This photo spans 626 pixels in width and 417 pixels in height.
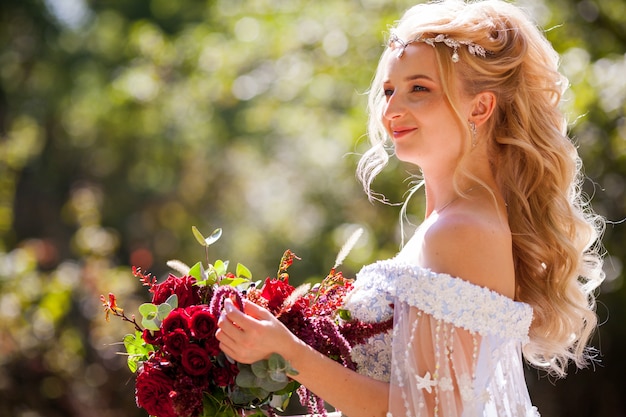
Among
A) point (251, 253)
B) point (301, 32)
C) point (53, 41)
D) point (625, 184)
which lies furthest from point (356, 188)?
point (53, 41)

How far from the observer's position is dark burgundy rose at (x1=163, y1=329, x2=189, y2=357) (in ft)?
7.80

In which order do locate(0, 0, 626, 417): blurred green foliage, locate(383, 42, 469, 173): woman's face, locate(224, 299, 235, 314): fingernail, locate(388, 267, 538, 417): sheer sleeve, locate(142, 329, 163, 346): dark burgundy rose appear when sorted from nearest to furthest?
locate(224, 299, 235, 314): fingernail < locate(388, 267, 538, 417): sheer sleeve < locate(142, 329, 163, 346): dark burgundy rose < locate(383, 42, 469, 173): woman's face < locate(0, 0, 626, 417): blurred green foliage

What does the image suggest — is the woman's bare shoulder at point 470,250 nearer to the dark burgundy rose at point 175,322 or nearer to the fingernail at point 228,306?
the fingernail at point 228,306

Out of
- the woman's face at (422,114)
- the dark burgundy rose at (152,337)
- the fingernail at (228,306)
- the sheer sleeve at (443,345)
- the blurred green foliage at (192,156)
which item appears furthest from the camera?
the blurred green foliage at (192,156)

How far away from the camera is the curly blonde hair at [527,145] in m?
2.64

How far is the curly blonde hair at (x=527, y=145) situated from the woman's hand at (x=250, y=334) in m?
0.78

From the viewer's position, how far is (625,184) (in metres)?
6.48

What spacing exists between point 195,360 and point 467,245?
0.84 metres

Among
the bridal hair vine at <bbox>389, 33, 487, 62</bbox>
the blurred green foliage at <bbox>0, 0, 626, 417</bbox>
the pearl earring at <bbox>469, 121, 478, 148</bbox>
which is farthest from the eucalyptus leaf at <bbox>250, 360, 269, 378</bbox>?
the blurred green foliage at <bbox>0, 0, 626, 417</bbox>

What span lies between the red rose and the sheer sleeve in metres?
0.34

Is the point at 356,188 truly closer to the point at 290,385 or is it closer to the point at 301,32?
the point at 301,32

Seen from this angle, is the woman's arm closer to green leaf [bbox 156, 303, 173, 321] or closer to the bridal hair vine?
green leaf [bbox 156, 303, 173, 321]

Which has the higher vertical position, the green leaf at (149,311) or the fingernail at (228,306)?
the fingernail at (228,306)

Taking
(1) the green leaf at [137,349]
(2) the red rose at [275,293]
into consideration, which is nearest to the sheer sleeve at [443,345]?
(2) the red rose at [275,293]
